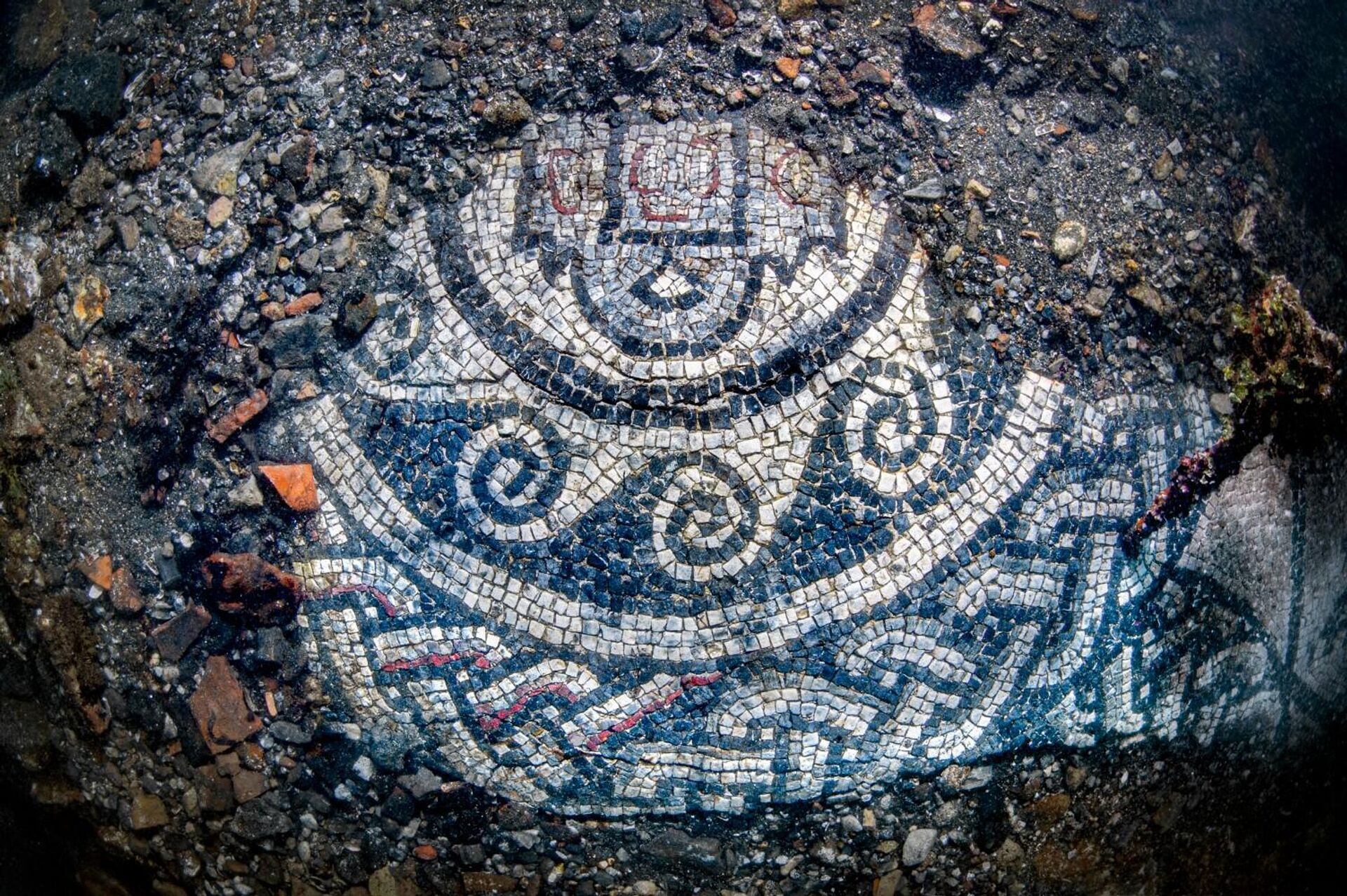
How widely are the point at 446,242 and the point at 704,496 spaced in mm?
1059

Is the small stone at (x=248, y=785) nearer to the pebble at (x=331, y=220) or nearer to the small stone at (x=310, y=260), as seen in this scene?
the small stone at (x=310, y=260)

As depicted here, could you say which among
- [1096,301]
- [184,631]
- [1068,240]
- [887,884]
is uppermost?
[1068,240]

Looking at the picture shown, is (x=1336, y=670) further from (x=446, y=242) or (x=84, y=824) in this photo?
(x=84, y=824)

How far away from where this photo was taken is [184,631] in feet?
8.91

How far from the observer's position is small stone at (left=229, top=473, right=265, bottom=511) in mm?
2717

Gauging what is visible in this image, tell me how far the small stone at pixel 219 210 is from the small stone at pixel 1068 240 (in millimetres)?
2416

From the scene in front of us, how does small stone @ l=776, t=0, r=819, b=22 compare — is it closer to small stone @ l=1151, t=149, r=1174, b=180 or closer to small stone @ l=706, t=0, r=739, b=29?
small stone @ l=706, t=0, r=739, b=29

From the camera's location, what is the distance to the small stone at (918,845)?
273 centimetres

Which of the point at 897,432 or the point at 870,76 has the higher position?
the point at 870,76

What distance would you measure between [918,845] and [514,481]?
5.08 ft

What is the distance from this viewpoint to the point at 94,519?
276 centimetres

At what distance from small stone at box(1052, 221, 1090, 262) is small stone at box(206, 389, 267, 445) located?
2334 millimetres

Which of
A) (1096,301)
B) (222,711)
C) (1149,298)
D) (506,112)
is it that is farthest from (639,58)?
(222,711)

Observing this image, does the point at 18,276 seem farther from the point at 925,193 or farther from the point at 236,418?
the point at 925,193
